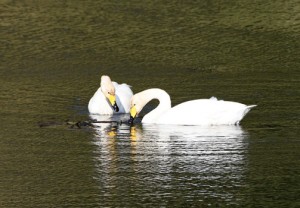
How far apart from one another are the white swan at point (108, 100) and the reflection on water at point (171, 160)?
109 cm

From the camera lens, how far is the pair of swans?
1505 centimetres

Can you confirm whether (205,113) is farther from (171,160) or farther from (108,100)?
(171,160)

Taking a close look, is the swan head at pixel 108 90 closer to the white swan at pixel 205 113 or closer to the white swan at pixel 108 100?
the white swan at pixel 108 100

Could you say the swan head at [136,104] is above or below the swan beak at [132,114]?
above

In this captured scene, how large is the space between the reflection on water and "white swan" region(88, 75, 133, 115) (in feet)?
3.58

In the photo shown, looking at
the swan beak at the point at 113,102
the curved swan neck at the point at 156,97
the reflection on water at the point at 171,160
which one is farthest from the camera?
the swan beak at the point at 113,102

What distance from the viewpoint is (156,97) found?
51.7 feet

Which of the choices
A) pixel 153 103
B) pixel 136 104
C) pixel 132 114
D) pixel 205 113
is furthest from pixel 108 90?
pixel 205 113

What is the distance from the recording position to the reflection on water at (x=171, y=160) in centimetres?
1153

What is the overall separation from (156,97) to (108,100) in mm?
1127

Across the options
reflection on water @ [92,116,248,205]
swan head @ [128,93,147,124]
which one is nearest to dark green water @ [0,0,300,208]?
reflection on water @ [92,116,248,205]

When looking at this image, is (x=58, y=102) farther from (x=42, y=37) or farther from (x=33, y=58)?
(x=42, y=37)

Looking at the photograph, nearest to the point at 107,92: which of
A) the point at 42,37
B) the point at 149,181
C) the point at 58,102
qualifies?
the point at 58,102

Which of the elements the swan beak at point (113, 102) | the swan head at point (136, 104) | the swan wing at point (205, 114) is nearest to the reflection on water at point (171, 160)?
the swan wing at point (205, 114)
